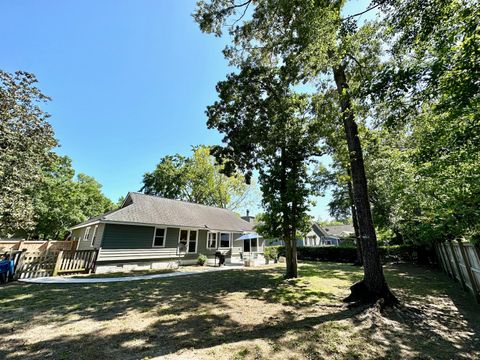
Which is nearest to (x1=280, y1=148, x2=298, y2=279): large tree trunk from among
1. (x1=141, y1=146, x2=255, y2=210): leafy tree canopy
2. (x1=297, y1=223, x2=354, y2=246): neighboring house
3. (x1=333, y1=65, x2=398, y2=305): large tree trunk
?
Result: (x1=333, y1=65, x2=398, y2=305): large tree trunk

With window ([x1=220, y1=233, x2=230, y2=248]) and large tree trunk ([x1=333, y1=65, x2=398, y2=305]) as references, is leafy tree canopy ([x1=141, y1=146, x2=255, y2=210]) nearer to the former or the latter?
window ([x1=220, y1=233, x2=230, y2=248])

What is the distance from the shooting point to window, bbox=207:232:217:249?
18.9 meters

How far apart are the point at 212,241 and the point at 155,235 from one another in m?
5.74

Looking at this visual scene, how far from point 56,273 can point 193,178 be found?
22438mm

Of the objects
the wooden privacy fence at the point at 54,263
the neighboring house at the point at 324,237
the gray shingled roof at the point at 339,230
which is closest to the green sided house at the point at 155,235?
the wooden privacy fence at the point at 54,263

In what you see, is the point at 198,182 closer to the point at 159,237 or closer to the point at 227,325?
the point at 159,237

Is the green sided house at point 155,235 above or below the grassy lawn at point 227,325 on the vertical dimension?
above

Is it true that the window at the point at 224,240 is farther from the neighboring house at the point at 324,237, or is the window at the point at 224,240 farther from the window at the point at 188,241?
the neighboring house at the point at 324,237

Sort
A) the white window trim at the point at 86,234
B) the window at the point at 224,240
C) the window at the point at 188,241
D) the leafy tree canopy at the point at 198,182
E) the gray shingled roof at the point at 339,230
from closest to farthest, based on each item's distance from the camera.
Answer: the white window trim at the point at 86,234, the window at the point at 188,241, the window at the point at 224,240, the leafy tree canopy at the point at 198,182, the gray shingled roof at the point at 339,230

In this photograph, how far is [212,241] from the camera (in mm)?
19359

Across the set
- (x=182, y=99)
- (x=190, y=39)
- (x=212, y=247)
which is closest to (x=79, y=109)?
(x=182, y=99)

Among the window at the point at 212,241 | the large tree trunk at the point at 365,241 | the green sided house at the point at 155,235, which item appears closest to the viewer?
the large tree trunk at the point at 365,241

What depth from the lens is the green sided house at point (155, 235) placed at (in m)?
13.2

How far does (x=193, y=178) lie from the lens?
3241cm
